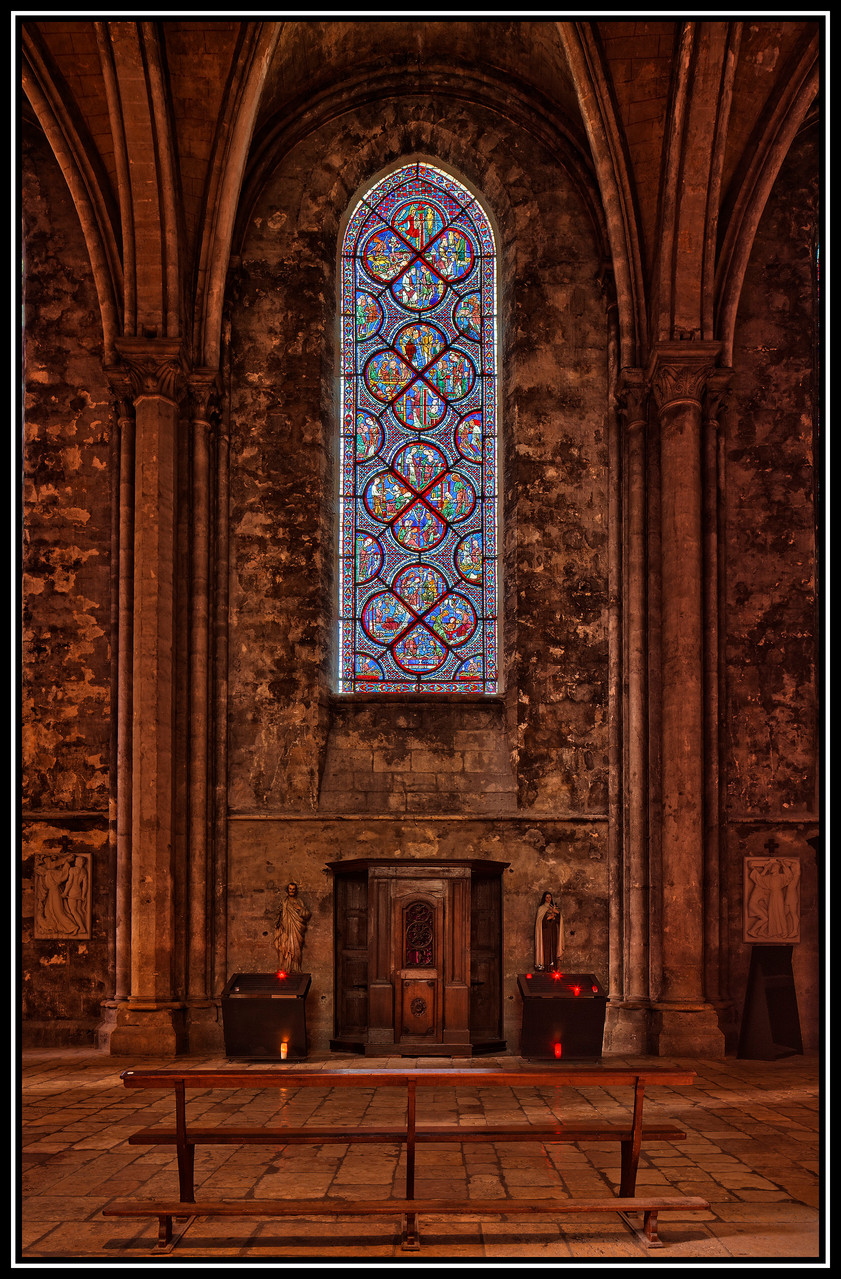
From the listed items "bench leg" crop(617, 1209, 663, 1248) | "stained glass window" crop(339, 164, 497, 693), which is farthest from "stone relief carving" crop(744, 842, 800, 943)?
"bench leg" crop(617, 1209, 663, 1248)

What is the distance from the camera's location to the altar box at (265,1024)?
10.8 meters

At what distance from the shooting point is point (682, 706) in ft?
37.6

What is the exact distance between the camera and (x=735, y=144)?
1177cm

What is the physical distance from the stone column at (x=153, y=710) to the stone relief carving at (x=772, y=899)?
554 cm

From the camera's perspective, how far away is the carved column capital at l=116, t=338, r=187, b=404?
38.4 feet

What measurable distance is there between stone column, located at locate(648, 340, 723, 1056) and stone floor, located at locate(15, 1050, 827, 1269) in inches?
51.9

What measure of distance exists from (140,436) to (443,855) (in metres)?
5.08

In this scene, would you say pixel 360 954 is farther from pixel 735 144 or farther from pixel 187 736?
pixel 735 144

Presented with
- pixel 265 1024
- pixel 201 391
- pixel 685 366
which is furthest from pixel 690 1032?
pixel 201 391

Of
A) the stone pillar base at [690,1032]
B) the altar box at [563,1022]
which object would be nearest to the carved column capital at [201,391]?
the altar box at [563,1022]

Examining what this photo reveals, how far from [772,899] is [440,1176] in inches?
256

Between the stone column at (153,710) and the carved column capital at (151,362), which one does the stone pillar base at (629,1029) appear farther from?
the carved column capital at (151,362)

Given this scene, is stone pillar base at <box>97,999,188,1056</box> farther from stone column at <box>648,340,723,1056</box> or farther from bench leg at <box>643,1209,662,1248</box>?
bench leg at <box>643,1209,662,1248</box>
